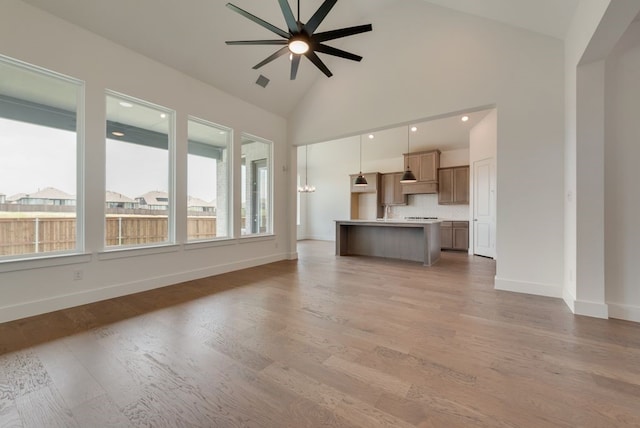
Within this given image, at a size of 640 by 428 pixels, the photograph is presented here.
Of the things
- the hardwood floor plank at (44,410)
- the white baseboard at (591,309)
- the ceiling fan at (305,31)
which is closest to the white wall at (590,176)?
the white baseboard at (591,309)

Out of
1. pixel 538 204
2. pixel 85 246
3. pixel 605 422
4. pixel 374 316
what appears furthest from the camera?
pixel 538 204

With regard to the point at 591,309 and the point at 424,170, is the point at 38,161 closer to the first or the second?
the point at 591,309

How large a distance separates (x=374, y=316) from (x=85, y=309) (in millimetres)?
3168

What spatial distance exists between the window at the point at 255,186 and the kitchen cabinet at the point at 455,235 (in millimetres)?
5084

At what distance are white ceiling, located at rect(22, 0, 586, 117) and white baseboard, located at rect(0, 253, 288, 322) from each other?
313 cm

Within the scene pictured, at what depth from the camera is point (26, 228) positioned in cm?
284

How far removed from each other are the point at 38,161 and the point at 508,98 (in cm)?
582

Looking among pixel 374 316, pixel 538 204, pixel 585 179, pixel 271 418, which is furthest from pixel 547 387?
pixel 538 204

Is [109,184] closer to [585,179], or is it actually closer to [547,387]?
[547,387]

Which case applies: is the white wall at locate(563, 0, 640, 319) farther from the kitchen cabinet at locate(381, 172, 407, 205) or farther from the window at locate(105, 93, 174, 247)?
the kitchen cabinet at locate(381, 172, 407, 205)

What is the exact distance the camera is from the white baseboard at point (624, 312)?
257 cm

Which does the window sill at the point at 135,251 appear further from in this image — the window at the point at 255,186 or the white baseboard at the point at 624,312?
the white baseboard at the point at 624,312

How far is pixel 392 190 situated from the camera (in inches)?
342

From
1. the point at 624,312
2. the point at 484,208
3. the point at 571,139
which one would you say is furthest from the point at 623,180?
the point at 484,208
